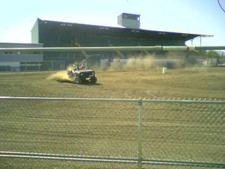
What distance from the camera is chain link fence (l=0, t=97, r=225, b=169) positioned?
6.28 m

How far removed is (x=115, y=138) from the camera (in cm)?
1048

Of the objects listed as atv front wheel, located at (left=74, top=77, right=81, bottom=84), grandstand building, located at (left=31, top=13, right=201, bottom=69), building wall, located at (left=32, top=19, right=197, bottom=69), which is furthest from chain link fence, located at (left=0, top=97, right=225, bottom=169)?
building wall, located at (left=32, top=19, right=197, bottom=69)

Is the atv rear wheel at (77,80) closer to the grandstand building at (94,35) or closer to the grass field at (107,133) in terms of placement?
the grass field at (107,133)

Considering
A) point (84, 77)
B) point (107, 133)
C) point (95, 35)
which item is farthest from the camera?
point (95, 35)

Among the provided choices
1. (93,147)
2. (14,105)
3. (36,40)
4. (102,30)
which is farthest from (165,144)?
(102,30)

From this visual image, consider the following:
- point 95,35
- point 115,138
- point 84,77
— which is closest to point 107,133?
point 115,138

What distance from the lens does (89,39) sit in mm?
90625

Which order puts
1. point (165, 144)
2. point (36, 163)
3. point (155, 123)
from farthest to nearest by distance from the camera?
point (155, 123) < point (165, 144) < point (36, 163)

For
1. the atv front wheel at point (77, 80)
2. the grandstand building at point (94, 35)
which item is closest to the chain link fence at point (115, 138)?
the atv front wheel at point (77, 80)

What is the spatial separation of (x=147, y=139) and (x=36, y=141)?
2833 millimetres

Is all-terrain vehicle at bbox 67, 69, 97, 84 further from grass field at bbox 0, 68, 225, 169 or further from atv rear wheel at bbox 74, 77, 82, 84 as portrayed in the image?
grass field at bbox 0, 68, 225, 169

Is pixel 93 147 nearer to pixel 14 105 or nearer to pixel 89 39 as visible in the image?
pixel 14 105

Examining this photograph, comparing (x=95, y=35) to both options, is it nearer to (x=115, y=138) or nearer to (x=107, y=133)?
(x=107, y=133)

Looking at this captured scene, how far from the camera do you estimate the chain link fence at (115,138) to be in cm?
628
